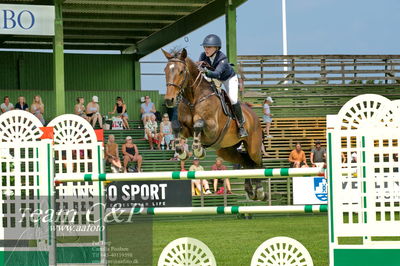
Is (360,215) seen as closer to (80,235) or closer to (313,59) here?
(80,235)

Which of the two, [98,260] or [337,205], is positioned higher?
[337,205]

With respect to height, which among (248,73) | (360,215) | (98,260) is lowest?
(98,260)

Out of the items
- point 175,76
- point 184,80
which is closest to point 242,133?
point 184,80

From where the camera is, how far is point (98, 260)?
7012 mm

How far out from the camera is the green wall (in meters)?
26.6

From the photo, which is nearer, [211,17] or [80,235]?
[80,235]

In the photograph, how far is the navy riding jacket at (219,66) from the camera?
8539 millimetres

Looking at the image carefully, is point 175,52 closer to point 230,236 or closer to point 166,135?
point 230,236

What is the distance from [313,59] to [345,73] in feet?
3.87

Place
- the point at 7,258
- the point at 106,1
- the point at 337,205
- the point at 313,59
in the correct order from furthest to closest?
1. the point at 313,59
2. the point at 106,1
3. the point at 7,258
4. the point at 337,205

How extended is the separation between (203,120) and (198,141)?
1.35ft

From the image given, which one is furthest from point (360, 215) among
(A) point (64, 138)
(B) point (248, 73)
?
(B) point (248, 73)

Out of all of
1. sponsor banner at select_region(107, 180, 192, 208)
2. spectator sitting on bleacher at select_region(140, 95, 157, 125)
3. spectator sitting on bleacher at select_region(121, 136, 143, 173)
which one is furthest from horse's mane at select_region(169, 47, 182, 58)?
spectator sitting on bleacher at select_region(140, 95, 157, 125)

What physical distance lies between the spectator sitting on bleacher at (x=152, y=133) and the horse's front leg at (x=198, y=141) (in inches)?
489
